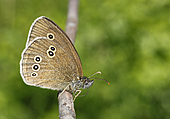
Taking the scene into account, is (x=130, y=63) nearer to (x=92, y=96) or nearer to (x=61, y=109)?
(x=92, y=96)

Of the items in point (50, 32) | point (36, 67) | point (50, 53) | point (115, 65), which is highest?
point (115, 65)

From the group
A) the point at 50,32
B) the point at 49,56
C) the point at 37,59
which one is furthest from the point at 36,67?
the point at 50,32

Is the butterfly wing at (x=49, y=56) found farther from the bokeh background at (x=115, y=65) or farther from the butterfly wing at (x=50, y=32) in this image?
the bokeh background at (x=115, y=65)

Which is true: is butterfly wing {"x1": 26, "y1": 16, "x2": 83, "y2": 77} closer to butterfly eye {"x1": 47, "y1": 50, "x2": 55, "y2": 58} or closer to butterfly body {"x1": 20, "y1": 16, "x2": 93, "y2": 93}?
butterfly body {"x1": 20, "y1": 16, "x2": 93, "y2": 93}

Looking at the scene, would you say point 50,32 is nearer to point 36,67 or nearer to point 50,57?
point 50,57

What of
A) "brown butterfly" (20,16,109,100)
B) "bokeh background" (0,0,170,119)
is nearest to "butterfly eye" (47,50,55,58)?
"brown butterfly" (20,16,109,100)

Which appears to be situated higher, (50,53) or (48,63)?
(50,53)

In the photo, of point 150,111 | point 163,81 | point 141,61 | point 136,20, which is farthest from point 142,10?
point 150,111

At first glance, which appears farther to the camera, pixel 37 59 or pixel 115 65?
pixel 115 65

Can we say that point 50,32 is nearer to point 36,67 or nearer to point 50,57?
Answer: point 50,57
